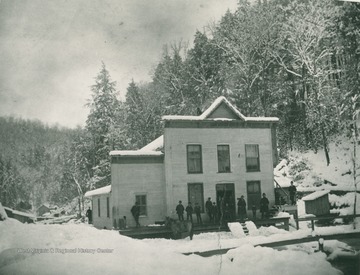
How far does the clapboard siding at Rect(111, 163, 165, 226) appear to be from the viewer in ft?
42.1

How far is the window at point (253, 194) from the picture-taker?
14.3 meters

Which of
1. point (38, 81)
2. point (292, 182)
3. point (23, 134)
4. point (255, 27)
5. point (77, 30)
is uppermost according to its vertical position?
point (255, 27)

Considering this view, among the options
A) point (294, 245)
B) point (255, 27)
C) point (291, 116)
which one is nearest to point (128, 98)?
point (294, 245)

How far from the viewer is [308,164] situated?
12.4 m

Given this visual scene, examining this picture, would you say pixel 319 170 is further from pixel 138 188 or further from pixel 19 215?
pixel 19 215

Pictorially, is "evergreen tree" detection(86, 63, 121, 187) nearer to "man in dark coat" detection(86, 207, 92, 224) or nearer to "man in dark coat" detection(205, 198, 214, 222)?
"man in dark coat" detection(86, 207, 92, 224)

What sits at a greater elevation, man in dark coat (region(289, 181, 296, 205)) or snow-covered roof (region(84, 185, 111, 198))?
snow-covered roof (region(84, 185, 111, 198))

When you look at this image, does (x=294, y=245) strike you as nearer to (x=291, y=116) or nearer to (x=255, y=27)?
(x=291, y=116)

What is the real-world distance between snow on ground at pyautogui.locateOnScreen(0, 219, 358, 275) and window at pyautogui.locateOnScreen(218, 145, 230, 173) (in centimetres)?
617

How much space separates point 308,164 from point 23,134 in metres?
8.58

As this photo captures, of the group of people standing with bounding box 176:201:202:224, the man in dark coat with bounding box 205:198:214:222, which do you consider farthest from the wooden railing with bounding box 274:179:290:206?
the group of people standing with bounding box 176:201:202:224

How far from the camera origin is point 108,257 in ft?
22.9

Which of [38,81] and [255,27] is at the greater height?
[255,27]

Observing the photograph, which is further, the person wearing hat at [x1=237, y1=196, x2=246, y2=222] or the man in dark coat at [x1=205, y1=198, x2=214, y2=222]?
the person wearing hat at [x1=237, y1=196, x2=246, y2=222]
